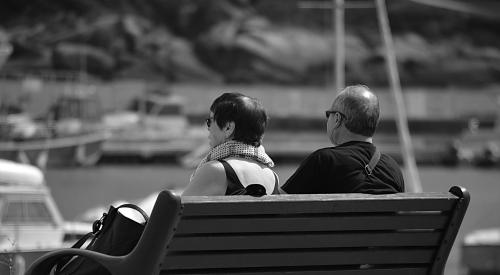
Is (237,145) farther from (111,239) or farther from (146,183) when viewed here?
(146,183)

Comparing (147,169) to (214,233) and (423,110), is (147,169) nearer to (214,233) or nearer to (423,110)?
(423,110)

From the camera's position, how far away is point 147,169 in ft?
75.8

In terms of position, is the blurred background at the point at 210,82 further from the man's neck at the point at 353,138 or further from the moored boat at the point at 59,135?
the man's neck at the point at 353,138

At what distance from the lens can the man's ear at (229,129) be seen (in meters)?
2.60

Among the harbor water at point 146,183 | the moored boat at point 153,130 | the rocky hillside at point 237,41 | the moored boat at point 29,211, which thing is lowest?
the harbor water at point 146,183

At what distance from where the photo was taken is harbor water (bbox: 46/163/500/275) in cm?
2067

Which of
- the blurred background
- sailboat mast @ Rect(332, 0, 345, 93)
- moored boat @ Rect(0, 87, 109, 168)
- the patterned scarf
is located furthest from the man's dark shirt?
the blurred background

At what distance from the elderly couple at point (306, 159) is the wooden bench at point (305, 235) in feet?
0.74

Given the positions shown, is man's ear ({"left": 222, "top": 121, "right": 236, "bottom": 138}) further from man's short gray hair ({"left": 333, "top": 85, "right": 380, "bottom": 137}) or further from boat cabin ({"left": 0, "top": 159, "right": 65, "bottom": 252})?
boat cabin ({"left": 0, "top": 159, "right": 65, "bottom": 252})

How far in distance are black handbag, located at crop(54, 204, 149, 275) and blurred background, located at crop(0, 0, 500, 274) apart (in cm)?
1850

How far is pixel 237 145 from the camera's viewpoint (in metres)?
2.59

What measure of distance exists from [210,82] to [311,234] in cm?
2196

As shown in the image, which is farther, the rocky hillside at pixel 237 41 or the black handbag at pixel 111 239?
the rocky hillside at pixel 237 41

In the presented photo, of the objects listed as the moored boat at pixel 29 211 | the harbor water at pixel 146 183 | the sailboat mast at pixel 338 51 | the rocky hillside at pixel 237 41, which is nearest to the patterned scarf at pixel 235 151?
the moored boat at pixel 29 211
